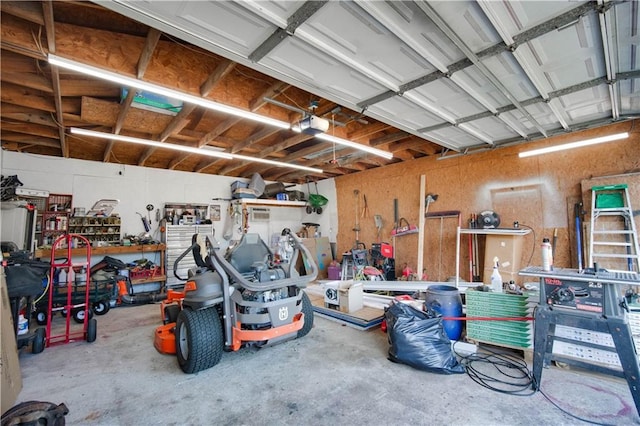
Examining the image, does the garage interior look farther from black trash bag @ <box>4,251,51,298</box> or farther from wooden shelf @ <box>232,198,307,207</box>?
wooden shelf @ <box>232,198,307,207</box>

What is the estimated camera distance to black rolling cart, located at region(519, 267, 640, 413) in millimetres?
1927

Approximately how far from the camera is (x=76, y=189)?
587cm

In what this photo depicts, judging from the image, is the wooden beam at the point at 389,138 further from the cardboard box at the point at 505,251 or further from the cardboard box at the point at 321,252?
the cardboard box at the point at 321,252

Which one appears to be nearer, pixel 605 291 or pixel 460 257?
pixel 605 291

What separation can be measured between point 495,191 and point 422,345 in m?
3.90

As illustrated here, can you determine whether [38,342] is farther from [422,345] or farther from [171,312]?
[422,345]

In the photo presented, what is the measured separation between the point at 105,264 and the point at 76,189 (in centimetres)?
182

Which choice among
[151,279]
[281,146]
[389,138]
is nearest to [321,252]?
[281,146]

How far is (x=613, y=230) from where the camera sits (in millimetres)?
3924

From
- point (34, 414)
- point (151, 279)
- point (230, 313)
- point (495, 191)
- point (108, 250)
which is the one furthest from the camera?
point (151, 279)

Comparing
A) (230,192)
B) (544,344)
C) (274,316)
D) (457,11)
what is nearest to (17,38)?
(274,316)

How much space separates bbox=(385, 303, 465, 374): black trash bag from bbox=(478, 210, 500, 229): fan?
10.4 feet

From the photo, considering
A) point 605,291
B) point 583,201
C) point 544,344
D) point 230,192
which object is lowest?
point 544,344

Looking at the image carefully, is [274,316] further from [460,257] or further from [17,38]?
[460,257]
